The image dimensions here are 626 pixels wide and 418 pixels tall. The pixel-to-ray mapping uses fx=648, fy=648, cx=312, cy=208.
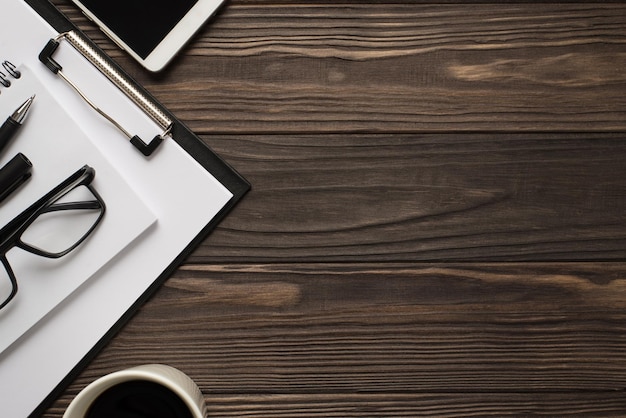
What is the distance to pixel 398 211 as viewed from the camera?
61 centimetres

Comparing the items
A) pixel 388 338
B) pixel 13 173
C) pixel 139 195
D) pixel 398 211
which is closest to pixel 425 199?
pixel 398 211

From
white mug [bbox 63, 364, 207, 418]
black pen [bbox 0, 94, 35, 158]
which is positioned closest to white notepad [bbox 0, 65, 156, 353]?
black pen [bbox 0, 94, 35, 158]

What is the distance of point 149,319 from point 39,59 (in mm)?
261

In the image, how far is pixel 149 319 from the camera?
24.0 inches

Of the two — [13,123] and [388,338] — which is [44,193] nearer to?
[13,123]

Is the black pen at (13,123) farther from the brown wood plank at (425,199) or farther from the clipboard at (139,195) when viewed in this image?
the brown wood plank at (425,199)

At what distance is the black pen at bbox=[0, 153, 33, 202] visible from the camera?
577 millimetres

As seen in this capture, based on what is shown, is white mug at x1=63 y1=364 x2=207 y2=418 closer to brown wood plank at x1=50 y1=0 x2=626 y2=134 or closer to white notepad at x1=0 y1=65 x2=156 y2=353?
white notepad at x1=0 y1=65 x2=156 y2=353

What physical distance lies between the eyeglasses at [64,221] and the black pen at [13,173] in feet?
0.12

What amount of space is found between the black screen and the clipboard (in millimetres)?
27

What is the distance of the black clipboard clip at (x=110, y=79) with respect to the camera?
0.59 meters

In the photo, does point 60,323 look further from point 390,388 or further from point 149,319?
point 390,388

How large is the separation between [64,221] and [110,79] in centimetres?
14

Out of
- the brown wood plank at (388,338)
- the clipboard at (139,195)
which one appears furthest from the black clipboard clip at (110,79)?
the brown wood plank at (388,338)
